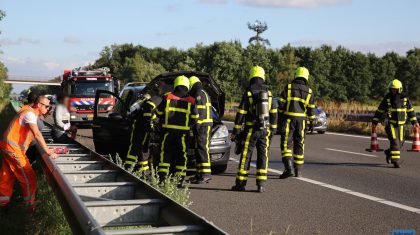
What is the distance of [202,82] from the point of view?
11523mm

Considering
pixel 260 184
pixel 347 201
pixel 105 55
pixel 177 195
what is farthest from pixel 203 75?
pixel 105 55

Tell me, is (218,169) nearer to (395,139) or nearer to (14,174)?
(395,139)

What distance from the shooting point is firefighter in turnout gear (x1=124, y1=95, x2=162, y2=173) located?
398 inches

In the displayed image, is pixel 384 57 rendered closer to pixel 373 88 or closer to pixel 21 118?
pixel 373 88

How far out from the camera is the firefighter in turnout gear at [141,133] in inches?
398

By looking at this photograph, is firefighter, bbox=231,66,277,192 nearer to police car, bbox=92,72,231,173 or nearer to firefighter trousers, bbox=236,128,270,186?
firefighter trousers, bbox=236,128,270,186

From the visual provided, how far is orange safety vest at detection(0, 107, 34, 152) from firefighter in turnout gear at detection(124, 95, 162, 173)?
283 centimetres

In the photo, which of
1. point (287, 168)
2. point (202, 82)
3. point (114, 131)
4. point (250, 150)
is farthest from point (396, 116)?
point (114, 131)

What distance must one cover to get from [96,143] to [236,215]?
5.48 metres

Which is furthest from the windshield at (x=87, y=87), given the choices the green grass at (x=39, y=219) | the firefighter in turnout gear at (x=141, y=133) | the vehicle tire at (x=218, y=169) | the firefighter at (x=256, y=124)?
the green grass at (x=39, y=219)

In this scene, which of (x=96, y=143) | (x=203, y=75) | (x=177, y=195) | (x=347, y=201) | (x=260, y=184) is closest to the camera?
(x=177, y=195)

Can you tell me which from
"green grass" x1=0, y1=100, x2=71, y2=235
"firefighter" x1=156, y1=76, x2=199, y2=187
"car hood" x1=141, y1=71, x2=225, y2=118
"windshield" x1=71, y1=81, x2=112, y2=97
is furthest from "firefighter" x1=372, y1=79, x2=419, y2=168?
"windshield" x1=71, y1=81, x2=112, y2=97

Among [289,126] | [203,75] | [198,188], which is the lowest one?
[198,188]

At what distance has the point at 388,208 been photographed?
316 inches
